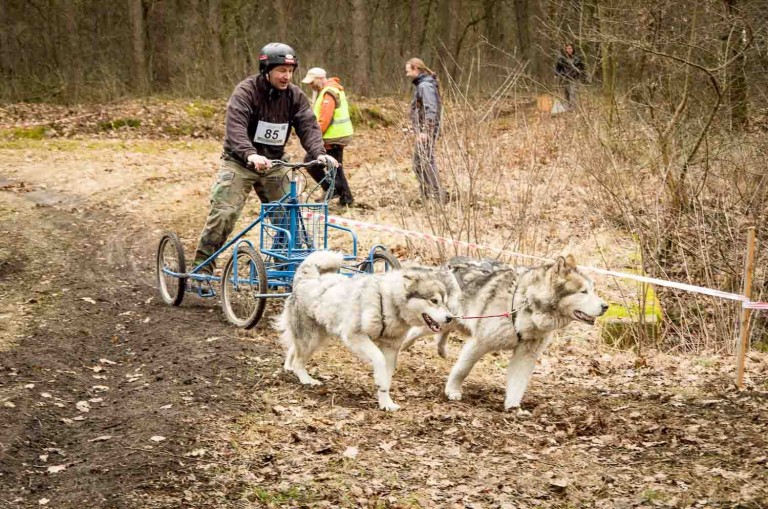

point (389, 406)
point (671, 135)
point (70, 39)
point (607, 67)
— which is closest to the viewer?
point (389, 406)

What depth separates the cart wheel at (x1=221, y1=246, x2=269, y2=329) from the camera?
834 cm

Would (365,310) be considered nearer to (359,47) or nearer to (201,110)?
(201,110)

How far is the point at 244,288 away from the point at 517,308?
3.16m

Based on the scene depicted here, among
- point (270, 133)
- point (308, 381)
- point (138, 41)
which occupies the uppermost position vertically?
point (138, 41)

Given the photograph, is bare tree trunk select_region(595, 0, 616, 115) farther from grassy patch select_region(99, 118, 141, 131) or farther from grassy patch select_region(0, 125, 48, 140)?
grassy patch select_region(0, 125, 48, 140)

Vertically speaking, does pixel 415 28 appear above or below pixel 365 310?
above

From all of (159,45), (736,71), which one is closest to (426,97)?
(736,71)

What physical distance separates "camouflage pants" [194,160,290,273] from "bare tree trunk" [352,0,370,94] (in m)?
19.7

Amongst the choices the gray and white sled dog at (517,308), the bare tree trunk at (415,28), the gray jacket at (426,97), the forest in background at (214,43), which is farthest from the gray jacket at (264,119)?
the bare tree trunk at (415,28)

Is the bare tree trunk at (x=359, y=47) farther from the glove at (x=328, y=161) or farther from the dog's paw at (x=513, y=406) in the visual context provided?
the dog's paw at (x=513, y=406)

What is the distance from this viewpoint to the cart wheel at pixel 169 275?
9.69 meters

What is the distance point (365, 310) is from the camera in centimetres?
688

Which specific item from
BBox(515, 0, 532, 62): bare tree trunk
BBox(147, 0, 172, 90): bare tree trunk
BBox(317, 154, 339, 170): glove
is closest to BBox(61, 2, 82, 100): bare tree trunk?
BBox(147, 0, 172, 90): bare tree trunk

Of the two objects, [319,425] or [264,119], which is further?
[264,119]
